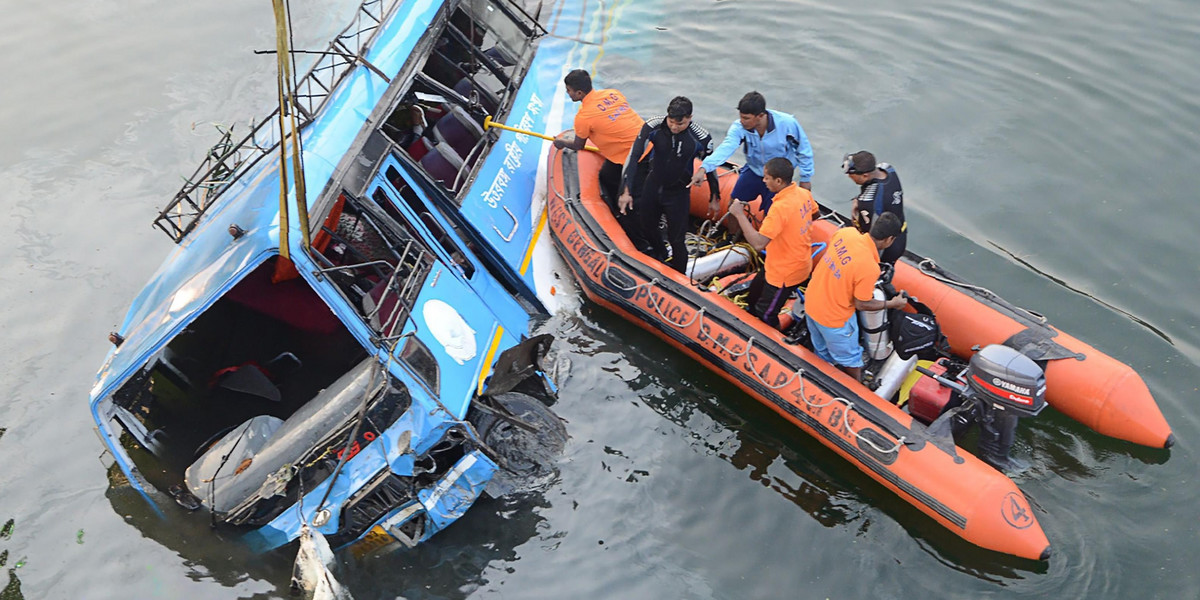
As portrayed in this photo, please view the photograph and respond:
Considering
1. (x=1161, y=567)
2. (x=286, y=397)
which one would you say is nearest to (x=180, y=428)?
(x=286, y=397)

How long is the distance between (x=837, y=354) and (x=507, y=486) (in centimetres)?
284

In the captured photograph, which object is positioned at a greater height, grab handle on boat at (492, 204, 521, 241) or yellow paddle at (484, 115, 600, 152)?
yellow paddle at (484, 115, 600, 152)

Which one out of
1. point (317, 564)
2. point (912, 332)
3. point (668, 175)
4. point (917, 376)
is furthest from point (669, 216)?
point (317, 564)

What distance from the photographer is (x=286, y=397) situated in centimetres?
725

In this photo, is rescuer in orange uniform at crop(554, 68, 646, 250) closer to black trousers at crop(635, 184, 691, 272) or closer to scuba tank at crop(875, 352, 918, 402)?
black trousers at crop(635, 184, 691, 272)

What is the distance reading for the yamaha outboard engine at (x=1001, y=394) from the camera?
5.87 metres

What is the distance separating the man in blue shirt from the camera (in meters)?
7.36

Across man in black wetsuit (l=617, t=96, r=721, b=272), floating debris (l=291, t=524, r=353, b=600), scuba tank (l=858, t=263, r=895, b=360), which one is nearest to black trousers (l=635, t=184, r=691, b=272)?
man in black wetsuit (l=617, t=96, r=721, b=272)

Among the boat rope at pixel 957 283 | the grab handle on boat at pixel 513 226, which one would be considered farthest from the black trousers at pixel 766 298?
the grab handle on boat at pixel 513 226

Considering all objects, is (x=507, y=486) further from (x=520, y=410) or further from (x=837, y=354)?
(x=837, y=354)

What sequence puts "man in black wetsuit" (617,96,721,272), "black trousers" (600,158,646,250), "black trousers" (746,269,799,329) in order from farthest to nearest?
"black trousers" (600,158,646,250), "man in black wetsuit" (617,96,721,272), "black trousers" (746,269,799,329)

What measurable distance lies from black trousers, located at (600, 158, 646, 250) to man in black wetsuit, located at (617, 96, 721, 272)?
137 mm

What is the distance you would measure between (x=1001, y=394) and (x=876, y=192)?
1863mm

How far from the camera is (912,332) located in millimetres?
6699
